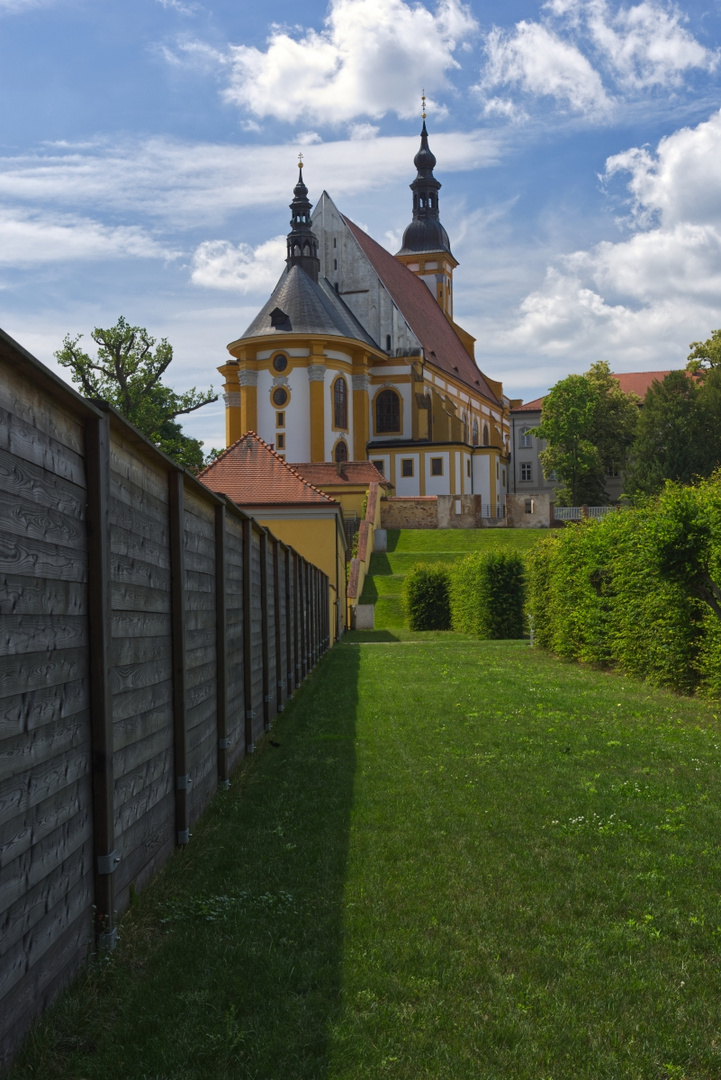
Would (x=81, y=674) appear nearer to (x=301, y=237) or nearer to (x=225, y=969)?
(x=225, y=969)

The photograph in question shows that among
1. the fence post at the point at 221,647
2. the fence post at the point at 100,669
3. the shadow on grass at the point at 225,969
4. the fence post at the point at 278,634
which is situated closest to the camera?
the shadow on grass at the point at 225,969

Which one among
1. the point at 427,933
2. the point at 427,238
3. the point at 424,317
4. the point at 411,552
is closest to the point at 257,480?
the point at 411,552

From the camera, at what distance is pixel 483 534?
55.6 m

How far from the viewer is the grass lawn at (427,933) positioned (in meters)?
3.26

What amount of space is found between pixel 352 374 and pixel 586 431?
1943 cm

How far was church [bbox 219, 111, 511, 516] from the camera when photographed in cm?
6594

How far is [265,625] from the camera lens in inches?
399

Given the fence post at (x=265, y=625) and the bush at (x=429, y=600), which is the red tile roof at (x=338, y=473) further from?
the fence post at (x=265, y=625)

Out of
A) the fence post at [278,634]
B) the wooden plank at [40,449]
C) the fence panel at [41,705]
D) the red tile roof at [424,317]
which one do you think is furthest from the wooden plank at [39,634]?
the red tile roof at [424,317]

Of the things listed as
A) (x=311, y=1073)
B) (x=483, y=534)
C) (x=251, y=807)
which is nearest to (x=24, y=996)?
(x=311, y=1073)

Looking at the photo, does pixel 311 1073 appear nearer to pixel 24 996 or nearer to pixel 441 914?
pixel 24 996

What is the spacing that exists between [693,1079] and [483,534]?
173 ft

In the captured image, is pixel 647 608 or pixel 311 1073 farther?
pixel 647 608

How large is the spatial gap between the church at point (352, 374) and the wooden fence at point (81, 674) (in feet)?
199
